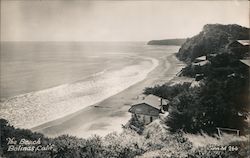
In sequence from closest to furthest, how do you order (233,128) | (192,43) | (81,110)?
1. (233,128)
2. (192,43)
3. (81,110)

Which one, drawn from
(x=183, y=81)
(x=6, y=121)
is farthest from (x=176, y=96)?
(x=6, y=121)

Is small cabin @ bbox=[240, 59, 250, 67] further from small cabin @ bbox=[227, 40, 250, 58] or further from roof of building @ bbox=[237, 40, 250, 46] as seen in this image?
roof of building @ bbox=[237, 40, 250, 46]

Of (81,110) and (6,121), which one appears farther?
(81,110)

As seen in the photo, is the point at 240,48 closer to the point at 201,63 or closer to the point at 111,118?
the point at 201,63

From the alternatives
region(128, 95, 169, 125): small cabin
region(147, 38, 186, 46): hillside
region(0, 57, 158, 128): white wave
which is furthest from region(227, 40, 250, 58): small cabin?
region(0, 57, 158, 128): white wave

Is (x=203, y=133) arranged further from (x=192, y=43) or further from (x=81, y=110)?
(x=81, y=110)

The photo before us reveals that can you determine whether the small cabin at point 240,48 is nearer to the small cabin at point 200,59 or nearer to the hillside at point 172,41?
the small cabin at point 200,59

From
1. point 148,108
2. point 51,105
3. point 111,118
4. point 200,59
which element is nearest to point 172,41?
point 200,59
